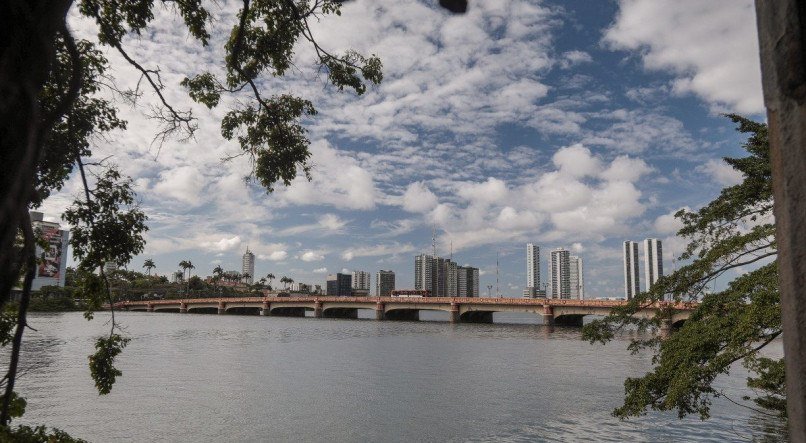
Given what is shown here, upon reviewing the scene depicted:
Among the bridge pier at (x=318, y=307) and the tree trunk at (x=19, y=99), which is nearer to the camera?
the tree trunk at (x=19, y=99)

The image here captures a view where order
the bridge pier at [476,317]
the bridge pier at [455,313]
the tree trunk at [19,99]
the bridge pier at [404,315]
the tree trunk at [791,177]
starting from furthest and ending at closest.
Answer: the bridge pier at [404,315] < the bridge pier at [476,317] < the bridge pier at [455,313] < the tree trunk at [19,99] < the tree trunk at [791,177]

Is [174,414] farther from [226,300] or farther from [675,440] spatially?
[226,300]

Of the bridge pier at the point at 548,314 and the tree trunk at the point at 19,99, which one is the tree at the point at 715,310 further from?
the bridge pier at the point at 548,314

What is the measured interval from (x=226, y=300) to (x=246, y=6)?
15526 centimetres

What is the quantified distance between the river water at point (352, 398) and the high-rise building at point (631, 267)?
85622 millimetres

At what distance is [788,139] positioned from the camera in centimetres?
134

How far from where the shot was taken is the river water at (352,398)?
2223 cm

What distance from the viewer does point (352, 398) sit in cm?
2983

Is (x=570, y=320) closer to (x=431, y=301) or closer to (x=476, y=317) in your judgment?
(x=476, y=317)

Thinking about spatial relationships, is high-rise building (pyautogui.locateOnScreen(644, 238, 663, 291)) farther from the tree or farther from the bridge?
the tree

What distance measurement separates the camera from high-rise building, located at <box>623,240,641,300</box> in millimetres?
131125

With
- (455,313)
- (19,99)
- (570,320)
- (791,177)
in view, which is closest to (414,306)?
(455,313)

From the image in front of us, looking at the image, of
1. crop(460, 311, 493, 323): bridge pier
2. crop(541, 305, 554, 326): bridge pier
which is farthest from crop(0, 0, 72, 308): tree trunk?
crop(460, 311, 493, 323): bridge pier

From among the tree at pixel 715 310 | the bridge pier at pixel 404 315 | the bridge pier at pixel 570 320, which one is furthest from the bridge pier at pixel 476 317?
the tree at pixel 715 310
